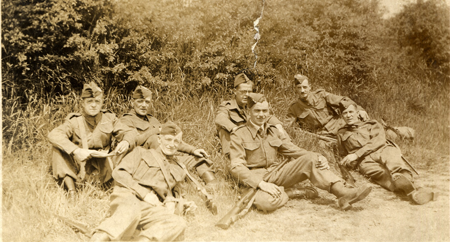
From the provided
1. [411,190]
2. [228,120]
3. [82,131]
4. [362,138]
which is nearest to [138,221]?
[82,131]

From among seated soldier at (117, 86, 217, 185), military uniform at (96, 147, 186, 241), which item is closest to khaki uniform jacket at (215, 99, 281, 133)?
seated soldier at (117, 86, 217, 185)

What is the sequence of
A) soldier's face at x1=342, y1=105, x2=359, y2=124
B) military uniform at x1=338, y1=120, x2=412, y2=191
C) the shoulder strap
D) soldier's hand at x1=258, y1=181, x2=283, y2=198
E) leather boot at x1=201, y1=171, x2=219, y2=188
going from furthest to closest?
A: soldier's face at x1=342, y1=105, x2=359, y2=124, military uniform at x1=338, y1=120, x2=412, y2=191, leather boot at x1=201, y1=171, x2=219, y2=188, the shoulder strap, soldier's hand at x1=258, y1=181, x2=283, y2=198

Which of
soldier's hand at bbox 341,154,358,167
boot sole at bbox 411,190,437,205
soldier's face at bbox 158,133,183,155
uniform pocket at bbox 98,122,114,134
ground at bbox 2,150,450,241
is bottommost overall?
ground at bbox 2,150,450,241

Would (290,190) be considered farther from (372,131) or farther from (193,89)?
(193,89)

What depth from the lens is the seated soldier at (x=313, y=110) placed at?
6.86 metres

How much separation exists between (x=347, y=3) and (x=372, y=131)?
373 centimetres

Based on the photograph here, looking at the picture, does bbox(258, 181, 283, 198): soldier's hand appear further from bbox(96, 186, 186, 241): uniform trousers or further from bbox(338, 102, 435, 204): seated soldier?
bbox(338, 102, 435, 204): seated soldier

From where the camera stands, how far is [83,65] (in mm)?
6250

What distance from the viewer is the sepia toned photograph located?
4.21 m

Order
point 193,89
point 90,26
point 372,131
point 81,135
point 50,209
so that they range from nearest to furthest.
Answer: point 50,209 → point 81,135 → point 372,131 → point 90,26 → point 193,89

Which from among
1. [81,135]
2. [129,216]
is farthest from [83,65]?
[129,216]

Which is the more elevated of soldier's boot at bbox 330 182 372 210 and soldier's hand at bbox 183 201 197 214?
soldier's boot at bbox 330 182 372 210

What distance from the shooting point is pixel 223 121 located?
577 centimetres

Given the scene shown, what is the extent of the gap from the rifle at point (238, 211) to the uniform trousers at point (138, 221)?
1.73ft
